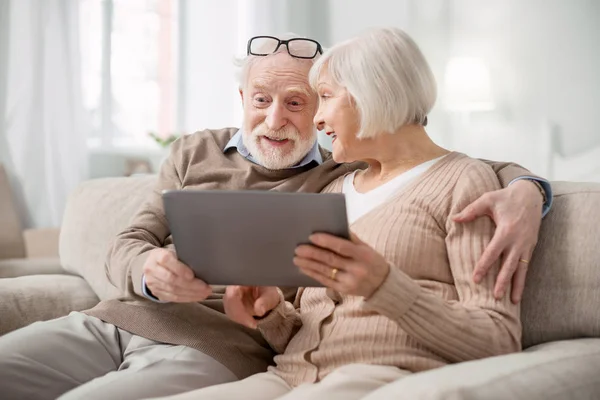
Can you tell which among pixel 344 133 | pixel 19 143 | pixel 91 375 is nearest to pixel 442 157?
pixel 344 133

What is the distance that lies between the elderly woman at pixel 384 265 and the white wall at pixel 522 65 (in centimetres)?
274

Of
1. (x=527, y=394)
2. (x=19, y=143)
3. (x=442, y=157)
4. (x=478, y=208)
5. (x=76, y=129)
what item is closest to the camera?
Result: (x=527, y=394)

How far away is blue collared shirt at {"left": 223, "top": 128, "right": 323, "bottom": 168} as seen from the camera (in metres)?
1.65

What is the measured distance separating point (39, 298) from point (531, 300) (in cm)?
119

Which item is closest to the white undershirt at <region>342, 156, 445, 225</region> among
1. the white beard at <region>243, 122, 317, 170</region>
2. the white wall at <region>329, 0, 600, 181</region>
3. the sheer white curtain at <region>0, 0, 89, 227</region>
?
the white beard at <region>243, 122, 317, 170</region>

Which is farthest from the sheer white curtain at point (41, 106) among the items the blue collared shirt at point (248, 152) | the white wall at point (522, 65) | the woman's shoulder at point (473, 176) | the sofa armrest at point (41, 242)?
the woman's shoulder at point (473, 176)

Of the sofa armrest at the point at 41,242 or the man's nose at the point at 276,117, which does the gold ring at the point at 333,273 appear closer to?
the man's nose at the point at 276,117

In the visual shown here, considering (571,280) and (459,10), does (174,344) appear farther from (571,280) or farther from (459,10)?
(459,10)

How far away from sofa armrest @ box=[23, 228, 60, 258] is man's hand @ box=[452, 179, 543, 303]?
8.54 ft

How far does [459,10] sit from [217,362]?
341 centimetres

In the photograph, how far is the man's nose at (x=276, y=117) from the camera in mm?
1604

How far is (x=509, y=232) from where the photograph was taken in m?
1.18

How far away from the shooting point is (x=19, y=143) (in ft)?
11.3

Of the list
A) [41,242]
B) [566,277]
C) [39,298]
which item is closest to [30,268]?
[39,298]
